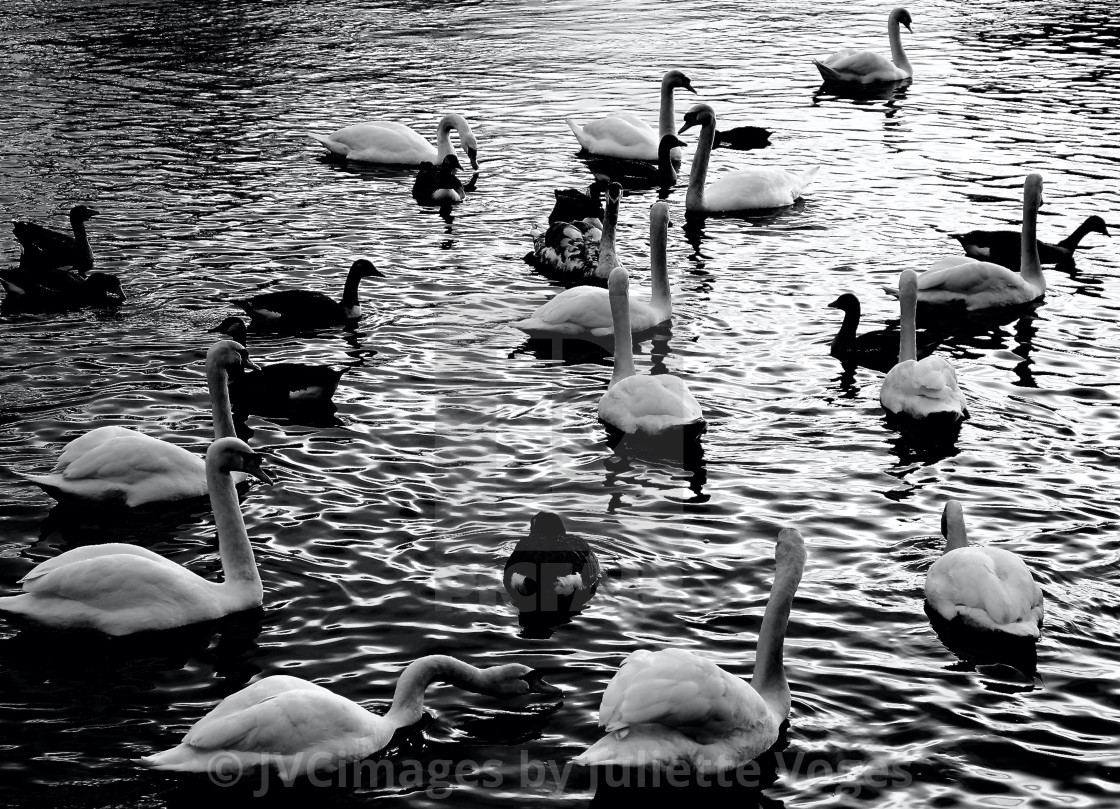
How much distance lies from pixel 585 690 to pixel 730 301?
8.29m

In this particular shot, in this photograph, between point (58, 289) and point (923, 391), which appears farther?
point (58, 289)

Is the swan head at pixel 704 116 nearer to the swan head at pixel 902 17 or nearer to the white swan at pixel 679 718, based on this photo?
the swan head at pixel 902 17

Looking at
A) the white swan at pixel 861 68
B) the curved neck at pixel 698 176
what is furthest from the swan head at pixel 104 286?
the white swan at pixel 861 68

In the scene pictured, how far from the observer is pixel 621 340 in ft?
42.1

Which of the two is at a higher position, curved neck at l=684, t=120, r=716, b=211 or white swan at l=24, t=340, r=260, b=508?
curved neck at l=684, t=120, r=716, b=211

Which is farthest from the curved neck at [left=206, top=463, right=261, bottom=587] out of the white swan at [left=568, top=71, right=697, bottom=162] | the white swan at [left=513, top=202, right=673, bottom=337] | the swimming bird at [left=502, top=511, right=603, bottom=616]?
the white swan at [left=568, top=71, right=697, bottom=162]

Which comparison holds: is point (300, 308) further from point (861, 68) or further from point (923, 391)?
point (861, 68)

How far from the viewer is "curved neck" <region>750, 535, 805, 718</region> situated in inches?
301

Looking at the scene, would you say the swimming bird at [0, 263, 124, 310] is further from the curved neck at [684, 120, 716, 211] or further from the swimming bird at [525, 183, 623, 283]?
the curved neck at [684, 120, 716, 211]

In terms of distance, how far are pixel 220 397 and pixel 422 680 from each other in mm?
4393

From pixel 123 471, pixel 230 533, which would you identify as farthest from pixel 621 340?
pixel 230 533

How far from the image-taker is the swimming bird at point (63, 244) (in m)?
15.6

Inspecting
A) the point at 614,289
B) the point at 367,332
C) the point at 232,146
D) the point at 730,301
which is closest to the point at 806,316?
the point at 730,301
